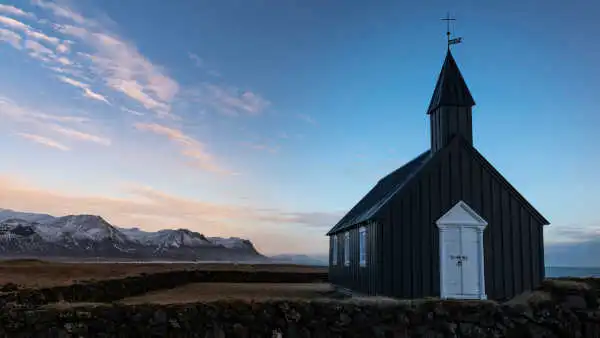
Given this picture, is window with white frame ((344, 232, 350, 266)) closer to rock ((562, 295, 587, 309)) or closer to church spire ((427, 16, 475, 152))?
church spire ((427, 16, 475, 152))

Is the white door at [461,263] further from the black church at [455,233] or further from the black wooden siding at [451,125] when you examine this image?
the black wooden siding at [451,125]

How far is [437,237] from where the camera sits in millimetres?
20078

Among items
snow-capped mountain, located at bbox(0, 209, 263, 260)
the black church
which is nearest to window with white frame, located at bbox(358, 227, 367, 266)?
the black church

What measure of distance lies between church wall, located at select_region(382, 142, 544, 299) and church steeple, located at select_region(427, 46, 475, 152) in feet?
2.49

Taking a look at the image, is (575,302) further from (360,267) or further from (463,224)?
(360,267)

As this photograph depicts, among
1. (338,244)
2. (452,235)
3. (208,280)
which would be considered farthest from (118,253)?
(452,235)

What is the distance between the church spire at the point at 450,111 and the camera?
69.7 feet

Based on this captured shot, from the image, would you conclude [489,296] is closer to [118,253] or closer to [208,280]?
[208,280]

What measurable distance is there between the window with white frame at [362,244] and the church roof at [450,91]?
5295 millimetres

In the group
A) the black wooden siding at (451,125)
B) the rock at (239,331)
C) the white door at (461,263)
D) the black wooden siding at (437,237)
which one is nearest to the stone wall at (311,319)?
the rock at (239,331)

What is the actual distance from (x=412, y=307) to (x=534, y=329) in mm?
2563

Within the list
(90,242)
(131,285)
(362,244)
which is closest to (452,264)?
(362,244)

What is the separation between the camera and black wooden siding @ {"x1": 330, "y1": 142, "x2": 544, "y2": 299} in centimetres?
1973

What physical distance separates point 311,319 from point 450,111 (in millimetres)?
12305
